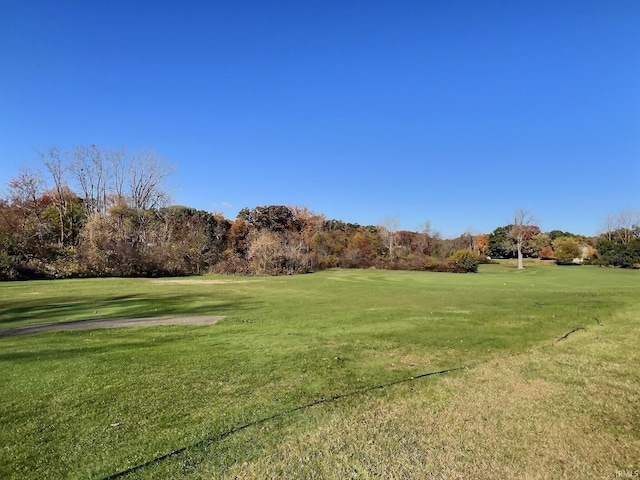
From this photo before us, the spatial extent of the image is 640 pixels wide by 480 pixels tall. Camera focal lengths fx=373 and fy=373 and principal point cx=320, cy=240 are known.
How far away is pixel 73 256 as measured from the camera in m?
28.2

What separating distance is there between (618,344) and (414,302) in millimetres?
6364

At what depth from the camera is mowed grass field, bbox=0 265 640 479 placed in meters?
2.72

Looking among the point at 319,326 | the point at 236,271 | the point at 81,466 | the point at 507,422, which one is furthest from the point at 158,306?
the point at 236,271

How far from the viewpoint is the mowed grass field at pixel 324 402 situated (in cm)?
272

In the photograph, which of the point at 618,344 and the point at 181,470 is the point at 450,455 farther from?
the point at 618,344

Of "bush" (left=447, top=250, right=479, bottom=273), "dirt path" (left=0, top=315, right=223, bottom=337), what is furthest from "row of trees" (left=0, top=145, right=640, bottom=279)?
"dirt path" (left=0, top=315, right=223, bottom=337)

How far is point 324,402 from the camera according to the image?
12.4ft

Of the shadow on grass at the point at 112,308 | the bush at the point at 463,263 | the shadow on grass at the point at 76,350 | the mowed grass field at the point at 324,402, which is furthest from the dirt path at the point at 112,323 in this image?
the bush at the point at 463,263

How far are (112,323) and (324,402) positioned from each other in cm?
701

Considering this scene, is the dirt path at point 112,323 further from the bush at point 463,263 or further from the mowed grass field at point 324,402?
the bush at point 463,263

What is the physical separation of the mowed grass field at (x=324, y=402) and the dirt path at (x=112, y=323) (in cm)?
70

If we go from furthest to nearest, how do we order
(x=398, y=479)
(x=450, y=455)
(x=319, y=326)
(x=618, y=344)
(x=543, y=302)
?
(x=543, y=302), (x=319, y=326), (x=618, y=344), (x=450, y=455), (x=398, y=479)

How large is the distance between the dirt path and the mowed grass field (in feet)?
2.29

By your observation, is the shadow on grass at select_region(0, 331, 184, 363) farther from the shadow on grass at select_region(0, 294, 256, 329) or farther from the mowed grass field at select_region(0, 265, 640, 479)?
the shadow on grass at select_region(0, 294, 256, 329)
